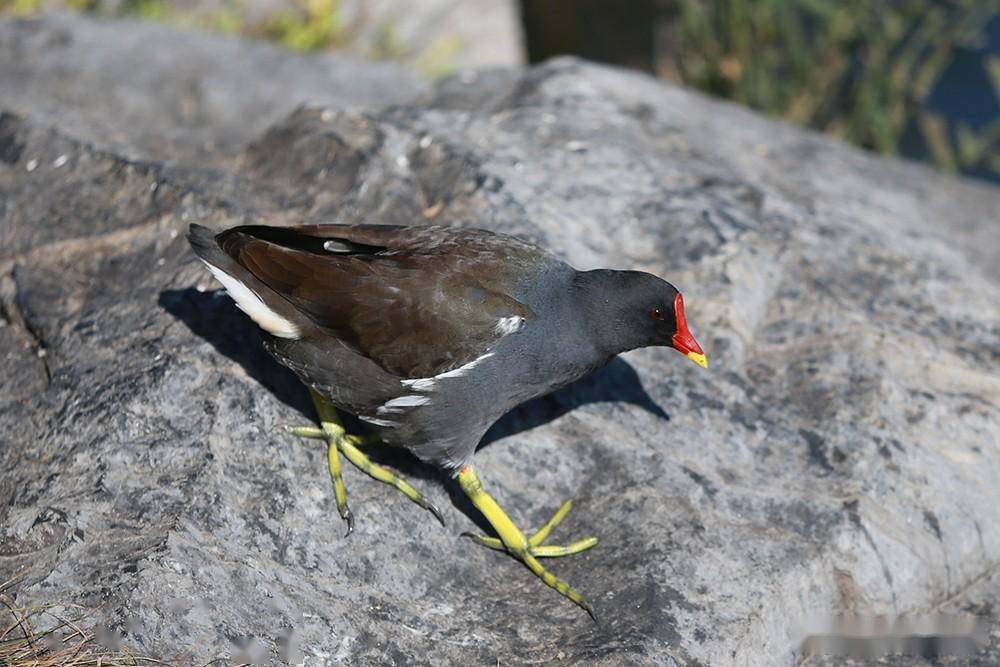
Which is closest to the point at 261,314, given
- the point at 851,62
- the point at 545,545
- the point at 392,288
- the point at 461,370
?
the point at 392,288

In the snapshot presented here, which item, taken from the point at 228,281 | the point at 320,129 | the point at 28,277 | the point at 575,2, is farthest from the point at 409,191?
the point at 575,2

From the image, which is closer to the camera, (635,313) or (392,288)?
(392,288)

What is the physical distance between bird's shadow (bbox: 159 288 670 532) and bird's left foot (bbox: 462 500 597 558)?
0.09 metres

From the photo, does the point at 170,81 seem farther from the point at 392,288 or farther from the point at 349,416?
the point at 392,288

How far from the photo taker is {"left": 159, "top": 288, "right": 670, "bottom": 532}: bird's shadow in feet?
12.7

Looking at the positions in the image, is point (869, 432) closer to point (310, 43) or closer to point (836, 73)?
point (836, 73)

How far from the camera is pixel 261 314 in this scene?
3.62m

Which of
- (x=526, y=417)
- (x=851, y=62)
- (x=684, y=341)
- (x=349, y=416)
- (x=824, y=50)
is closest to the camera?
(x=684, y=341)

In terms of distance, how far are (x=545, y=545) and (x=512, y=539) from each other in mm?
163

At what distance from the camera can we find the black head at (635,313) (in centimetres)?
371

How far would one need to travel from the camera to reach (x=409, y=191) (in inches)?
185

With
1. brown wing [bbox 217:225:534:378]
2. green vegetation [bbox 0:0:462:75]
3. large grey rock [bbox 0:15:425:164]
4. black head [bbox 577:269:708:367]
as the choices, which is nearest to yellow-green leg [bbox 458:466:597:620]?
brown wing [bbox 217:225:534:378]

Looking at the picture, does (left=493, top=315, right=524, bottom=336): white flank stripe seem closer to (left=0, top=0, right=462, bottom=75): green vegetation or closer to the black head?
the black head

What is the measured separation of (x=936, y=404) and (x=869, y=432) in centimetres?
33
